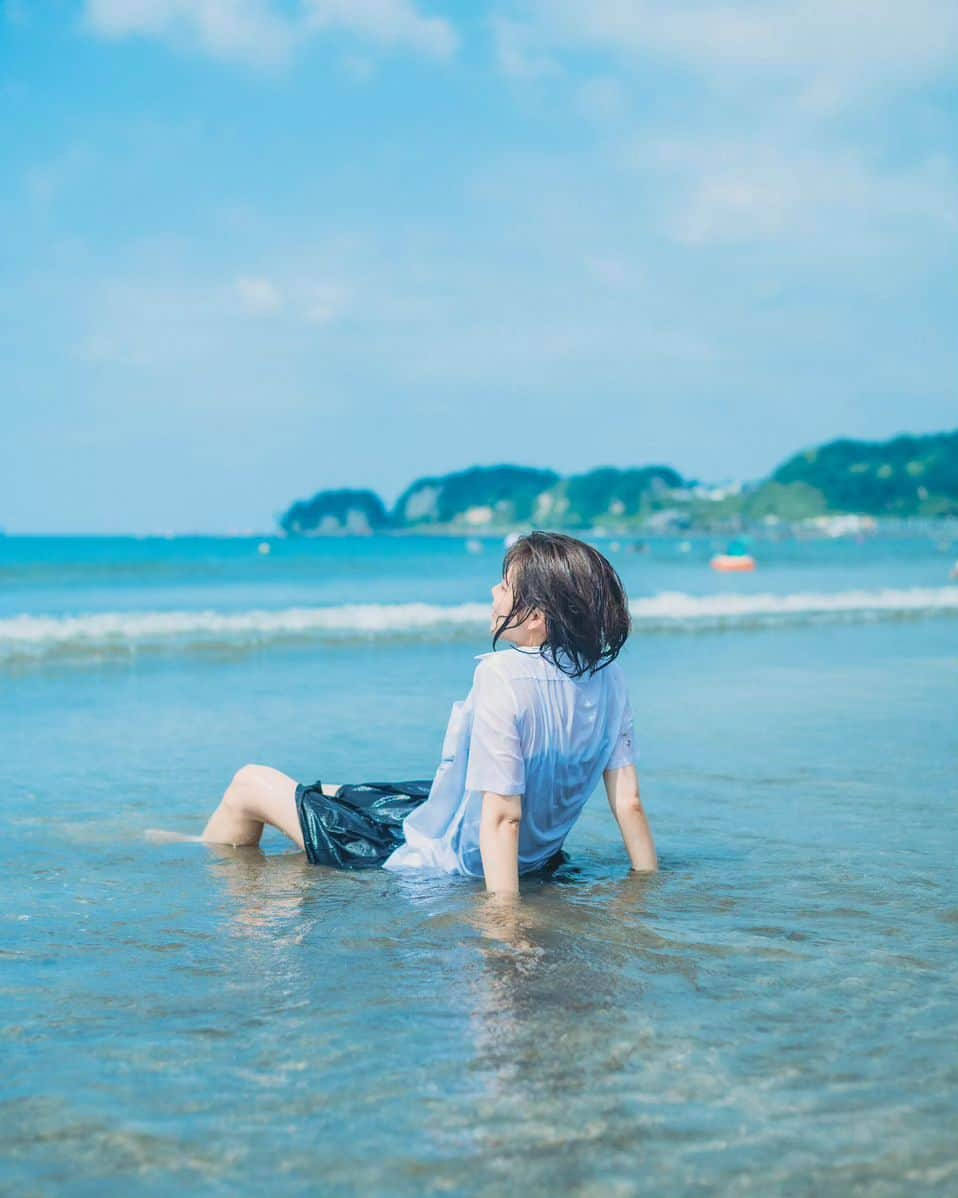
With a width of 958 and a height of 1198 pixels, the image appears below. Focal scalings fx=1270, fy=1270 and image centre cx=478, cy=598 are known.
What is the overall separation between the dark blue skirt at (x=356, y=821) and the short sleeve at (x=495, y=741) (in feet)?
3.16

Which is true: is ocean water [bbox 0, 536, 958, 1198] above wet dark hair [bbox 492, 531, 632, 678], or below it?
below

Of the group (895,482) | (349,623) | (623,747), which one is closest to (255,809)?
(623,747)

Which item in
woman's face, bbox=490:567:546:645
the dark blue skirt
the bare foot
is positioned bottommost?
the bare foot

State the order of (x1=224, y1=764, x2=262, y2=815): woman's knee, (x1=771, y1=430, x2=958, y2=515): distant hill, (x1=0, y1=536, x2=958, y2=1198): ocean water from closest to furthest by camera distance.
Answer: (x1=0, y1=536, x2=958, y2=1198): ocean water
(x1=224, y1=764, x2=262, y2=815): woman's knee
(x1=771, y1=430, x2=958, y2=515): distant hill

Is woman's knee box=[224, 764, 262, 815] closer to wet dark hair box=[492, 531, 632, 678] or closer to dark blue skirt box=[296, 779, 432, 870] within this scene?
dark blue skirt box=[296, 779, 432, 870]

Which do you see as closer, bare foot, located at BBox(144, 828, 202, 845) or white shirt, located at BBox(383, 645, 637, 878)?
white shirt, located at BBox(383, 645, 637, 878)

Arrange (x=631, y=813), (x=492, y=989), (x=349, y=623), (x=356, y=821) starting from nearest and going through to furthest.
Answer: (x=492, y=989), (x=631, y=813), (x=356, y=821), (x=349, y=623)

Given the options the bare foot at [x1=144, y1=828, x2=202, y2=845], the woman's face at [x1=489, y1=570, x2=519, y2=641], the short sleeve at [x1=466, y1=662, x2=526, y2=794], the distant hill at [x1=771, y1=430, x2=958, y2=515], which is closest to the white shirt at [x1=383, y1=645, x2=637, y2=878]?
the short sleeve at [x1=466, y1=662, x2=526, y2=794]

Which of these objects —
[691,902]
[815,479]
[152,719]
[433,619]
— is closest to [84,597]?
[433,619]

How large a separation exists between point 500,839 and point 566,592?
3.13 ft

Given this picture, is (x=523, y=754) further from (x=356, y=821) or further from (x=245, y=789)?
(x=245, y=789)

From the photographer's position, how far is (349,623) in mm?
21656

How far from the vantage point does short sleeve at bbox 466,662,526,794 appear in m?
4.57

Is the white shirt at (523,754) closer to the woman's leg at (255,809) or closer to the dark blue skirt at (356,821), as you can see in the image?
the dark blue skirt at (356,821)
